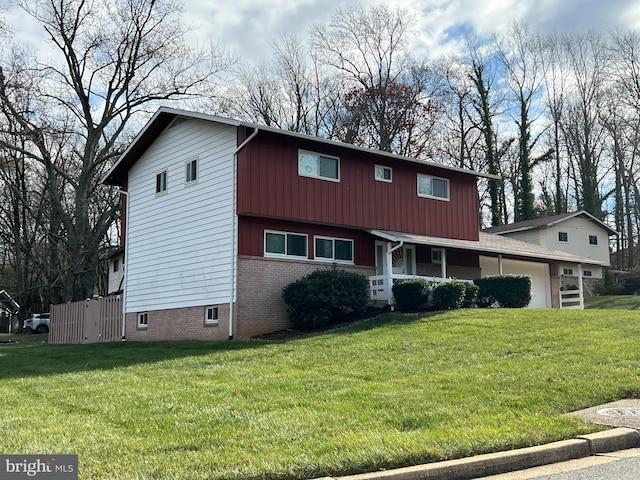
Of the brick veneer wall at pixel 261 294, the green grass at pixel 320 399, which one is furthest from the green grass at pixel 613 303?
the brick veneer wall at pixel 261 294

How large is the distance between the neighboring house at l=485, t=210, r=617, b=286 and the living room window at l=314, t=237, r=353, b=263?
20.6m

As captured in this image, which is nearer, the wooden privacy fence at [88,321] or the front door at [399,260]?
the front door at [399,260]

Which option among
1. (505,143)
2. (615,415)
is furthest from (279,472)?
(505,143)

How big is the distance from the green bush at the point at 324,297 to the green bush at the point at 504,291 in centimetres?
463

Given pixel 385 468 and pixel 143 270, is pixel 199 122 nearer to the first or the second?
pixel 143 270

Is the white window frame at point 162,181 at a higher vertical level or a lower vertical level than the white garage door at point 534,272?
higher

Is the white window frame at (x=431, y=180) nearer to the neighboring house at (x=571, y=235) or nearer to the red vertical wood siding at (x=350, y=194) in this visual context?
the red vertical wood siding at (x=350, y=194)

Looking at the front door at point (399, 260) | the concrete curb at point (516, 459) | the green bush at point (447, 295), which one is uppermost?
the front door at point (399, 260)

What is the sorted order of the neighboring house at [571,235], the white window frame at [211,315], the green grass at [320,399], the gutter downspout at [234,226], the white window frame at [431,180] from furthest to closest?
1. the neighboring house at [571,235]
2. the white window frame at [431,180]
3. the white window frame at [211,315]
4. the gutter downspout at [234,226]
5. the green grass at [320,399]

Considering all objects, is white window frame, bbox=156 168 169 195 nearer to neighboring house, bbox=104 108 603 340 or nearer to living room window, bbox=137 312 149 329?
neighboring house, bbox=104 108 603 340

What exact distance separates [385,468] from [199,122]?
718 inches

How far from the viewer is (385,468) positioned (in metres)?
6.26

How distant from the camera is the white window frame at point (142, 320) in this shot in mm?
24206

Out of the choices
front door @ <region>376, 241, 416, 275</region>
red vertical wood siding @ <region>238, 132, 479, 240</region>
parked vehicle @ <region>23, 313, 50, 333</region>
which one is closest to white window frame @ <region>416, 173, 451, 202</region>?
red vertical wood siding @ <region>238, 132, 479, 240</region>
